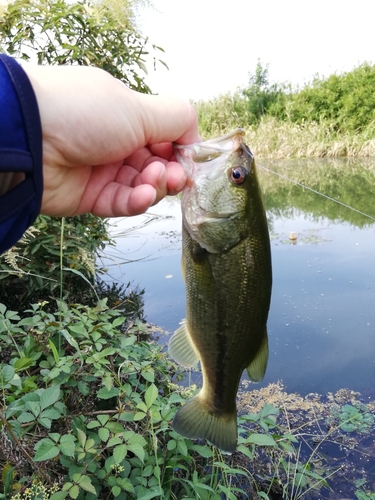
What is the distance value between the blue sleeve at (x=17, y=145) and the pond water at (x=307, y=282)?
96.7 inches

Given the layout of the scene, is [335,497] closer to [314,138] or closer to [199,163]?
[199,163]

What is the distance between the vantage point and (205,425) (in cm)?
167

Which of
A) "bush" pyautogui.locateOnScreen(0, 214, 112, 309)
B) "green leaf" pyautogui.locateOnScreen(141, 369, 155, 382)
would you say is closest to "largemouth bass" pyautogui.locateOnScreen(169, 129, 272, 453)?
"green leaf" pyautogui.locateOnScreen(141, 369, 155, 382)


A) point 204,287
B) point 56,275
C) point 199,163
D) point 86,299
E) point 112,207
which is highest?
point 199,163

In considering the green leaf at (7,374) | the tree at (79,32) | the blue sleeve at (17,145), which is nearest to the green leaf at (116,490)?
the green leaf at (7,374)

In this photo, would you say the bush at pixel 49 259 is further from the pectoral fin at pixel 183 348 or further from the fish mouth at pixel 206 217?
the fish mouth at pixel 206 217

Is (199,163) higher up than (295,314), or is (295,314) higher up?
(199,163)

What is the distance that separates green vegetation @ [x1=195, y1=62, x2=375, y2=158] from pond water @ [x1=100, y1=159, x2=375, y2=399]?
6431 millimetres

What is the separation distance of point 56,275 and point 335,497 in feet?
9.08

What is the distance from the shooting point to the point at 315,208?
8.20 m

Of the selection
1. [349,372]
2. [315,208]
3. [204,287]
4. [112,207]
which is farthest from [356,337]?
[315,208]

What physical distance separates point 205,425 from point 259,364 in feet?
1.08

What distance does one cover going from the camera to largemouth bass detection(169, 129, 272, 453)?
1.60m

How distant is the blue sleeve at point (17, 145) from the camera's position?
3.66 feet
